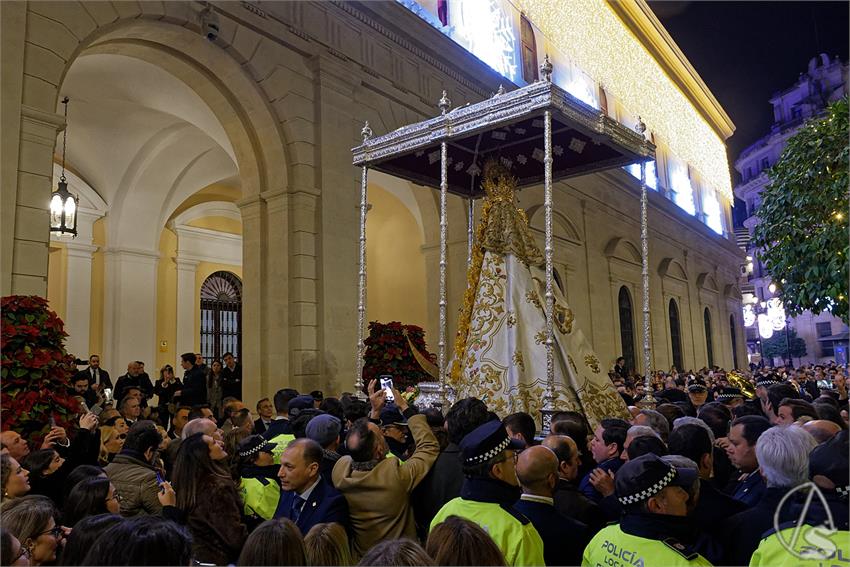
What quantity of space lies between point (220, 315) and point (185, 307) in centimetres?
154

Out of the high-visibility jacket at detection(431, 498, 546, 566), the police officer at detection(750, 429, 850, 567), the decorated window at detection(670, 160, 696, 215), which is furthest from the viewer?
the decorated window at detection(670, 160, 696, 215)

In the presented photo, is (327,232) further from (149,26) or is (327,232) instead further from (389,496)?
(389,496)

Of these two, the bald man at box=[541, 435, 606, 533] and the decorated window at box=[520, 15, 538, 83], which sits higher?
the decorated window at box=[520, 15, 538, 83]

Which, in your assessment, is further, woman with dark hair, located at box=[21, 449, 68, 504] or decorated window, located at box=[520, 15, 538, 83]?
decorated window, located at box=[520, 15, 538, 83]

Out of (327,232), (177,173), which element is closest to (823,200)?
(327,232)

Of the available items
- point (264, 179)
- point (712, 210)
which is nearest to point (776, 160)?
point (712, 210)

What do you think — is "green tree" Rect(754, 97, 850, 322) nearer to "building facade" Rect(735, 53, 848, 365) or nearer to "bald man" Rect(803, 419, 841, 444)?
"bald man" Rect(803, 419, 841, 444)

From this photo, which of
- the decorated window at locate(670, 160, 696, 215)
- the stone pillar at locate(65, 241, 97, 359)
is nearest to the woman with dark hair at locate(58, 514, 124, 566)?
the stone pillar at locate(65, 241, 97, 359)

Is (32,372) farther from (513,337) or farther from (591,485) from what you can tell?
(513,337)

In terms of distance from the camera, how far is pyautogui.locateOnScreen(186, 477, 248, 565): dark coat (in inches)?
121

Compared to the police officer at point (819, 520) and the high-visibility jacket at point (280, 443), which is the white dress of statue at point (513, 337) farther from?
the police officer at point (819, 520)

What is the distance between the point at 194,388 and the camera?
9.12 m

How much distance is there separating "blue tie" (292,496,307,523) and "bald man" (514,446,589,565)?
1077 mm

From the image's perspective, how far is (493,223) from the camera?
7.70 metres
